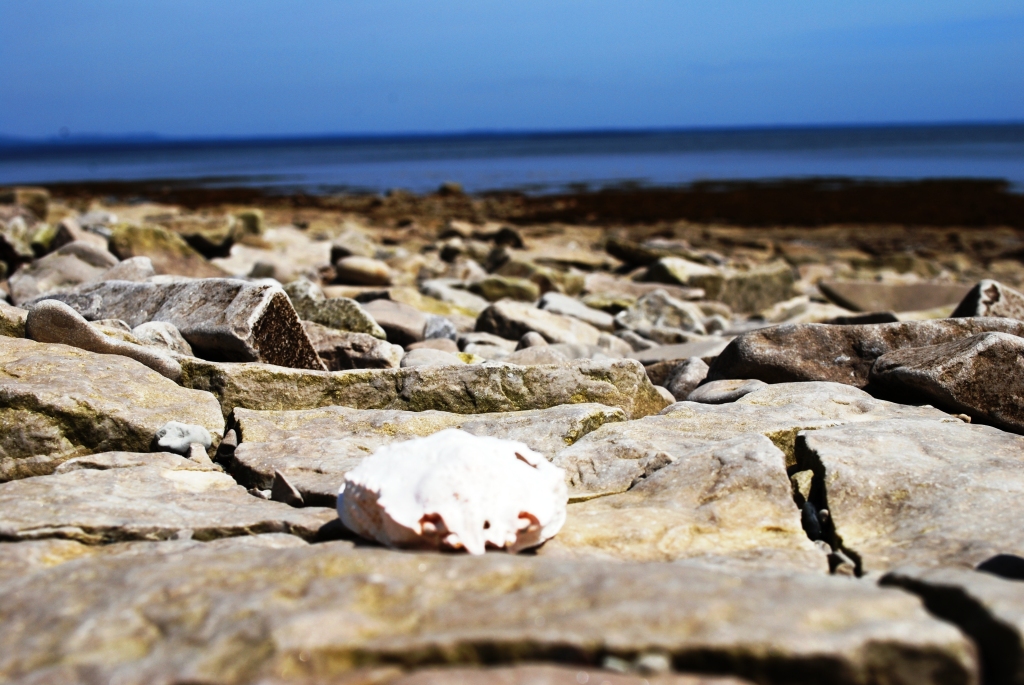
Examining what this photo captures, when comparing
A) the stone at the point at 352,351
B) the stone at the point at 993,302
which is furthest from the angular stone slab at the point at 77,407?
the stone at the point at 993,302

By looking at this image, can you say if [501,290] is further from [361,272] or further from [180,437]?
[180,437]

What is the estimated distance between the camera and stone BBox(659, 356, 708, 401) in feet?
15.4

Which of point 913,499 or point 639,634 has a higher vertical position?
point 639,634

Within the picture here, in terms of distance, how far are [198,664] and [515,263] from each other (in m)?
8.94

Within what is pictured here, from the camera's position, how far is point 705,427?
347 centimetres

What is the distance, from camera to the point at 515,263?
1041 cm

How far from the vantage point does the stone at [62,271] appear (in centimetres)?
629

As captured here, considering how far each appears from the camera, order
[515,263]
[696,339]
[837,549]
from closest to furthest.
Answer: [837,549]
[696,339]
[515,263]

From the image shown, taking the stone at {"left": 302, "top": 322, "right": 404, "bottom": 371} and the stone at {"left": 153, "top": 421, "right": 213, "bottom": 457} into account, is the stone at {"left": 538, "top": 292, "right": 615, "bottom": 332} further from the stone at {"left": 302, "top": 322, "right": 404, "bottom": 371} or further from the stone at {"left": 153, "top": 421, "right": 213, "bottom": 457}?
the stone at {"left": 153, "top": 421, "right": 213, "bottom": 457}

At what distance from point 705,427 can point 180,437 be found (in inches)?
77.6

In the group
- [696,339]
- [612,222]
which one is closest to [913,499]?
[696,339]

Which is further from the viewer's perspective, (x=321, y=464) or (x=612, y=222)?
(x=612, y=222)

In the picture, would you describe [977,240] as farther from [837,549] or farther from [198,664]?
[198,664]

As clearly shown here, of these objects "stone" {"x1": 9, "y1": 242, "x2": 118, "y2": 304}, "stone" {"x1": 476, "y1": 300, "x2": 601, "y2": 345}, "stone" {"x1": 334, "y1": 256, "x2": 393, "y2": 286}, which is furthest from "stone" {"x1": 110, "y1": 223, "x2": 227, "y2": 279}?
"stone" {"x1": 476, "y1": 300, "x2": 601, "y2": 345}
